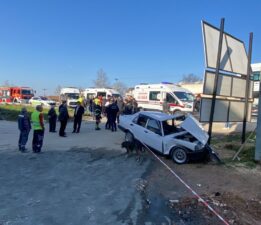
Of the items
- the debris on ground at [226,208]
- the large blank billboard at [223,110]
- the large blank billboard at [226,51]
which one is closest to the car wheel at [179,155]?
the large blank billboard at [223,110]

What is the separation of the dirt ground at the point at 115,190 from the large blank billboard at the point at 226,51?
4.28 metres

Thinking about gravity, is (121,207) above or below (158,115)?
below

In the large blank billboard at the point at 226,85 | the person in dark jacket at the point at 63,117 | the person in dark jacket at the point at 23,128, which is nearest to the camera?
the person in dark jacket at the point at 23,128

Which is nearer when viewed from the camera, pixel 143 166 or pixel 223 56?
pixel 143 166

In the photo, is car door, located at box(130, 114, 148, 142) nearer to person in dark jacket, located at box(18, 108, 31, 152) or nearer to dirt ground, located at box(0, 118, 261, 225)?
dirt ground, located at box(0, 118, 261, 225)

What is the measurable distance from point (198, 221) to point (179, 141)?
5.01m

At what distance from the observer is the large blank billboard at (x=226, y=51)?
12328 millimetres

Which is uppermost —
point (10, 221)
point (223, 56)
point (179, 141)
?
point (223, 56)

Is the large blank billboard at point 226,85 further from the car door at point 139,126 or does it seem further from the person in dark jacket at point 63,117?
the person in dark jacket at point 63,117

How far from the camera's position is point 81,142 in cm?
1412

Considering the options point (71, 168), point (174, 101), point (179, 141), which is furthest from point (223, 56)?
point (174, 101)

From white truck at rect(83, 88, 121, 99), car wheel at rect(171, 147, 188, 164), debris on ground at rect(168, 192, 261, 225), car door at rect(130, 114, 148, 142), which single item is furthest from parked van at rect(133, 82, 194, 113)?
debris on ground at rect(168, 192, 261, 225)

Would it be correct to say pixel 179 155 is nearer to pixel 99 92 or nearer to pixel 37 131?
pixel 37 131

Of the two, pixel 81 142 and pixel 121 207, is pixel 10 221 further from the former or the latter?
pixel 81 142
